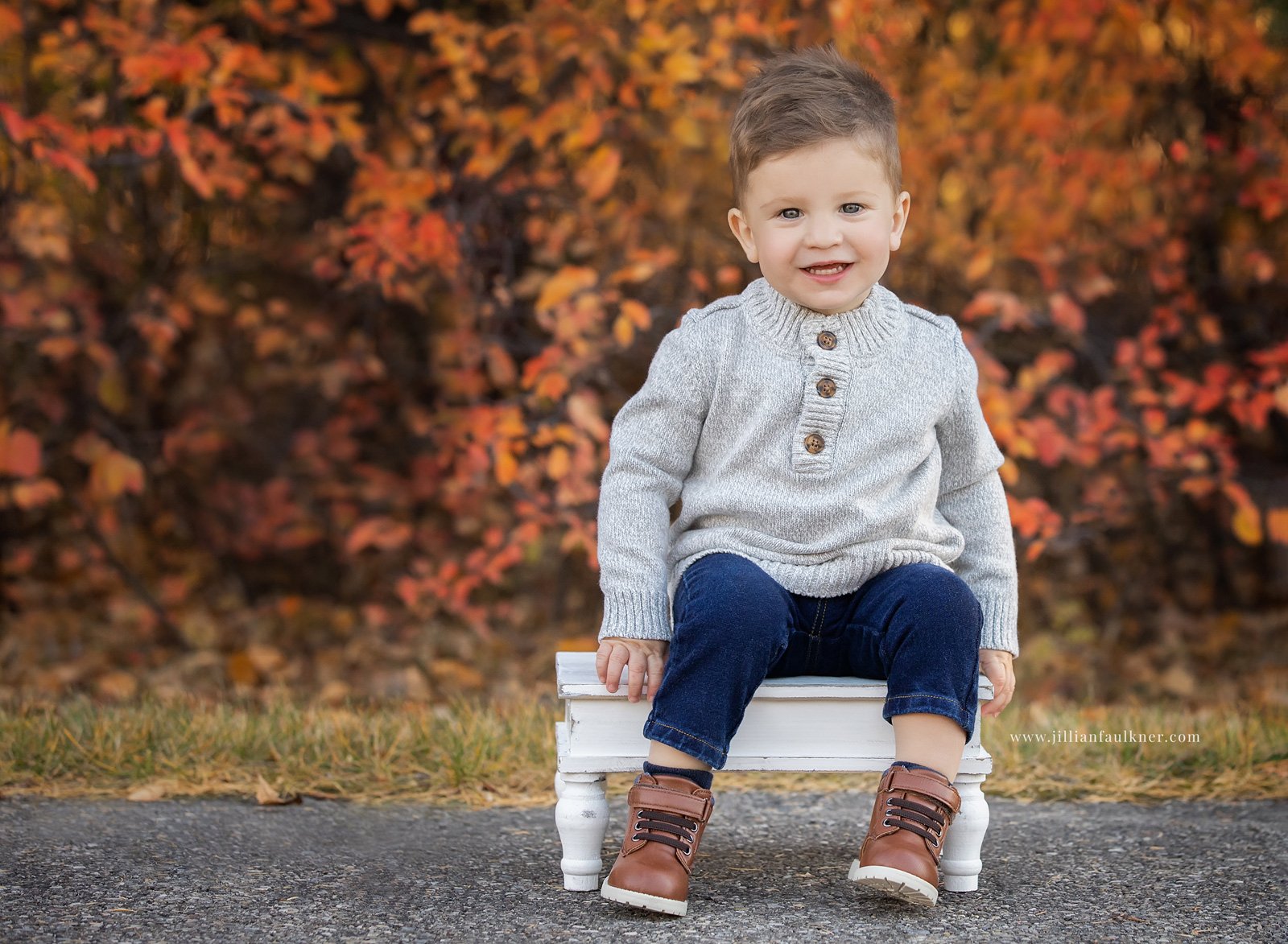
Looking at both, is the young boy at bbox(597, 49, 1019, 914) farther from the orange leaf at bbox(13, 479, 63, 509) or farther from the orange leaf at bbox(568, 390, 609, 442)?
the orange leaf at bbox(13, 479, 63, 509)

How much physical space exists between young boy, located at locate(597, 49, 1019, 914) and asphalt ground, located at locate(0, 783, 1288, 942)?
16 centimetres

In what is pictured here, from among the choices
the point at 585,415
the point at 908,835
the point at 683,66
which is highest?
the point at 683,66

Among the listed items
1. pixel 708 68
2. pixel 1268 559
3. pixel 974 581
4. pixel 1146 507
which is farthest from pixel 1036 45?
pixel 974 581

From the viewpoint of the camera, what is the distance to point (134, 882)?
2182mm

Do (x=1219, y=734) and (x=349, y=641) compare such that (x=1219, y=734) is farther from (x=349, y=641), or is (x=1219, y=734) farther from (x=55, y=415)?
(x=55, y=415)

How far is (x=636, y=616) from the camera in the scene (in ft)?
7.28

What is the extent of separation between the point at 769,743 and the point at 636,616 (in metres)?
0.28

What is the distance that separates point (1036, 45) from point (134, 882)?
142 inches

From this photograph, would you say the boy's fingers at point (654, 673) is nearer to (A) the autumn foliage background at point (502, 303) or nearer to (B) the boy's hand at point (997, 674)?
(B) the boy's hand at point (997, 674)

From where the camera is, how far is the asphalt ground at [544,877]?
2.01 metres

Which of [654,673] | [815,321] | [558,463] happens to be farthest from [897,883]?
[558,463]

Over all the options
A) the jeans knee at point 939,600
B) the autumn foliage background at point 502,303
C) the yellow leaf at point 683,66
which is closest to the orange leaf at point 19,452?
the autumn foliage background at point 502,303

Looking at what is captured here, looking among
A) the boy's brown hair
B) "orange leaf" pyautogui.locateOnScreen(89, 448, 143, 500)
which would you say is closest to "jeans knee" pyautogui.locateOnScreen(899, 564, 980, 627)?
the boy's brown hair

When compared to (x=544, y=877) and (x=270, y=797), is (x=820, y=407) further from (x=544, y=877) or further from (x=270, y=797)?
(x=270, y=797)
